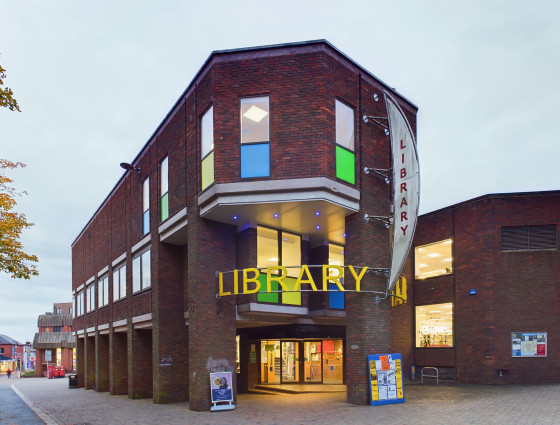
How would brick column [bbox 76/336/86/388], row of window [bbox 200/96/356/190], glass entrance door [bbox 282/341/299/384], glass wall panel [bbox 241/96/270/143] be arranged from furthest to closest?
brick column [bbox 76/336/86/388] < glass entrance door [bbox 282/341/299/384] < glass wall panel [bbox 241/96/270/143] < row of window [bbox 200/96/356/190]

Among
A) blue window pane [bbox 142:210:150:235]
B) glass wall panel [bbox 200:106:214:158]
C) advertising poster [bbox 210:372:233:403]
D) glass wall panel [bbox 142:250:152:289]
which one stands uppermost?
glass wall panel [bbox 200:106:214:158]

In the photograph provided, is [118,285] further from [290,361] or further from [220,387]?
[220,387]

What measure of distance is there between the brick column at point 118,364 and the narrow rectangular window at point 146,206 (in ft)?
19.7

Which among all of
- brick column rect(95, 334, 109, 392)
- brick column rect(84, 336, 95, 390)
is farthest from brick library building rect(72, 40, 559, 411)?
brick column rect(84, 336, 95, 390)

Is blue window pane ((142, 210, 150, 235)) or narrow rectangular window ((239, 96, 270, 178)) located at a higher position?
narrow rectangular window ((239, 96, 270, 178))

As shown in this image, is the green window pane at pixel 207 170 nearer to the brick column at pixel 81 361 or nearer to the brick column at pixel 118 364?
the brick column at pixel 118 364

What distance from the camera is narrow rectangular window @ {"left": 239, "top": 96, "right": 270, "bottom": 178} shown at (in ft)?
49.0

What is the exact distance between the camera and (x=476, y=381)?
20922 mm

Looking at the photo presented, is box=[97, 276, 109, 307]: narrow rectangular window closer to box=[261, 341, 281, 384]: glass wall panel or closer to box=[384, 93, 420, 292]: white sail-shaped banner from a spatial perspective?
box=[261, 341, 281, 384]: glass wall panel

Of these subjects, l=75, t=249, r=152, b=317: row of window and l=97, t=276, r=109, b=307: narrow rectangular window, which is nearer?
l=75, t=249, r=152, b=317: row of window

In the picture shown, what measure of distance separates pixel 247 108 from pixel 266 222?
3.73m

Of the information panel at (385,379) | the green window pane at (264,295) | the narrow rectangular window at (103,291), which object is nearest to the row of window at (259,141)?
the green window pane at (264,295)

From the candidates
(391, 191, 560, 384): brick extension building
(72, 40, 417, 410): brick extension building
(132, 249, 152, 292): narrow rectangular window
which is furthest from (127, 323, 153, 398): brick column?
(391, 191, 560, 384): brick extension building

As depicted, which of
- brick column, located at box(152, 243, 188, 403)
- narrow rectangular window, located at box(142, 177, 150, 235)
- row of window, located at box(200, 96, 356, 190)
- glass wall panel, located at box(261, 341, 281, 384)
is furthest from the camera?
glass wall panel, located at box(261, 341, 281, 384)
